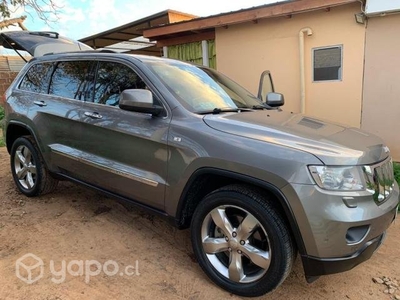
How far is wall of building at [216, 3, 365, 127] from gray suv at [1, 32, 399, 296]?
332cm

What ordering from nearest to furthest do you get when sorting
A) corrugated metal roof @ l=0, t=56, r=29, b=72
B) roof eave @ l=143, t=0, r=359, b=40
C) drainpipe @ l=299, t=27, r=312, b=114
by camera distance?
roof eave @ l=143, t=0, r=359, b=40 < drainpipe @ l=299, t=27, r=312, b=114 < corrugated metal roof @ l=0, t=56, r=29, b=72

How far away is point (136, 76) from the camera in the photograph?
3.16 metres

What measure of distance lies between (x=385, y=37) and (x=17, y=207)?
6.49 m

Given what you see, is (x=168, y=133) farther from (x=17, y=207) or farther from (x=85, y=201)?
(x=17, y=207)

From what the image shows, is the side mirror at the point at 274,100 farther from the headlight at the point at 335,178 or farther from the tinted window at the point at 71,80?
the tinted window at the point at 71,80

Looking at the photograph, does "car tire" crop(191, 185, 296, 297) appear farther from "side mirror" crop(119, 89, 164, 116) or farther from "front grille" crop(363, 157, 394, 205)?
"side mirror" crop(119, 89, 164, 116)

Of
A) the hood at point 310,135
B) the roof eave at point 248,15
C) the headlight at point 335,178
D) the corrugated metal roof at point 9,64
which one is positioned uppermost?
the roof eave at point 248,15

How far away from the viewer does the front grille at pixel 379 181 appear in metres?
2.24

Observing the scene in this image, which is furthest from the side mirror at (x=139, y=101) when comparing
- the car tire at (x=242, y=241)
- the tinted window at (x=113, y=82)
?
the car tire at (x=242, y=241)

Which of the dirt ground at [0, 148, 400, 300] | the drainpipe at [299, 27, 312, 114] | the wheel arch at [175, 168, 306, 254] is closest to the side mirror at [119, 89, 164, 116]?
the wheel arch at [175, 168, 306, 254]

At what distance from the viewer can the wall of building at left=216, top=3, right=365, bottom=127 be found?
640 cm

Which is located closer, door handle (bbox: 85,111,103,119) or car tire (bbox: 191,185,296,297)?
car tire (bbox: 191,185,296,297)

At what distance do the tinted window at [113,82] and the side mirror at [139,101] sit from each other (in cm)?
36

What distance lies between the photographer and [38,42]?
5.48 metres
